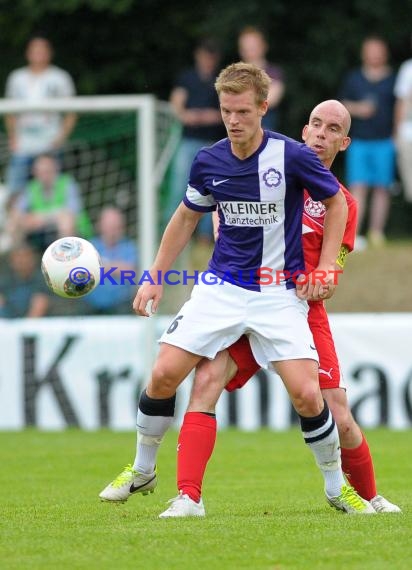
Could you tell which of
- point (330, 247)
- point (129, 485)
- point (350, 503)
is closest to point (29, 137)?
point (129, 485)

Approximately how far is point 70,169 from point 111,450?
4.58m

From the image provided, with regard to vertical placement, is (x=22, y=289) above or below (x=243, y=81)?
below

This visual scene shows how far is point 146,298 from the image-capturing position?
22.7 feet

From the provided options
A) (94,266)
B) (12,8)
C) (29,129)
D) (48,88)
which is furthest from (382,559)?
(12,8)

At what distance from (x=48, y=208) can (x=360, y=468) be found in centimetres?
783

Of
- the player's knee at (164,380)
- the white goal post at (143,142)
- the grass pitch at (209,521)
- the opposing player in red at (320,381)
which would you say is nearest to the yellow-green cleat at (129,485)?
the grass pitch at (209,521)

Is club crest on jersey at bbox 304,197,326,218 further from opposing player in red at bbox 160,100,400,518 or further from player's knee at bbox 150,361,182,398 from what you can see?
player's knee at bbox 150,361,182,398

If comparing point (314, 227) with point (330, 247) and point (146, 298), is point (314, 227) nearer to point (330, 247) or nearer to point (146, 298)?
point (330, 247)

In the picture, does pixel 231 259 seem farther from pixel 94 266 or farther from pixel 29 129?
pixel 29 129

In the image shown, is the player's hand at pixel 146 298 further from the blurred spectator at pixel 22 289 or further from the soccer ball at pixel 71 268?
the blurred spectator at pixel 22 289

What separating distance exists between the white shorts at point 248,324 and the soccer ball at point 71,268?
63cm

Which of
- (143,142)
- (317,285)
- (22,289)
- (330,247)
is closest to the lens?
(317,285)

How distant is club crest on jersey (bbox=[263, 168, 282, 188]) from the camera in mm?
6715

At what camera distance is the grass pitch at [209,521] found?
5.59 meters
